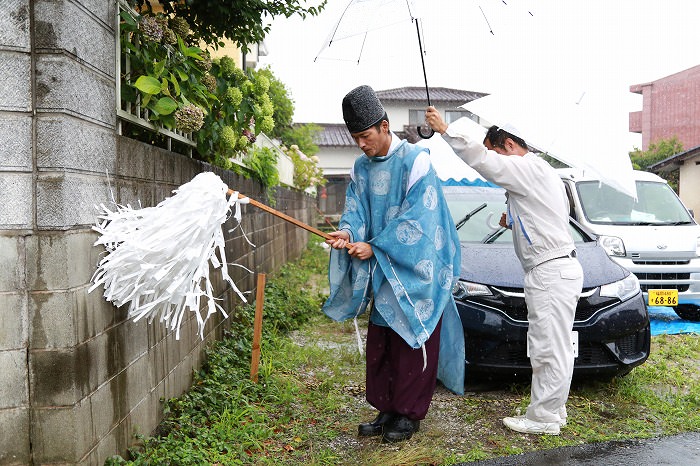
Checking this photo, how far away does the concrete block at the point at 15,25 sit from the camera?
255cm

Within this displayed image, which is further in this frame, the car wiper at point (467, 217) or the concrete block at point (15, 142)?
the car wiper at point (467, 217)

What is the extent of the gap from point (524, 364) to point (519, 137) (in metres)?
1.76

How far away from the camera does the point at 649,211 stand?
8.88 meters

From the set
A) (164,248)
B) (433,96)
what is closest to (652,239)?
(164,248)

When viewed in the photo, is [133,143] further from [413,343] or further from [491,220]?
[491,220]

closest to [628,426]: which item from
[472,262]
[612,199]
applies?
[472,262]

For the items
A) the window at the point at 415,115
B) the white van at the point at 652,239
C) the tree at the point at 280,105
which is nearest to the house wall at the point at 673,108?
the window at the point at 415,115

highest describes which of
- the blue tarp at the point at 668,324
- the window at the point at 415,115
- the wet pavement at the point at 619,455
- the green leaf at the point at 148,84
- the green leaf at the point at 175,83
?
the window at the point at 415,115

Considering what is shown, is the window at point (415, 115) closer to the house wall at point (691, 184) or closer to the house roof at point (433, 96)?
the house roof at point (433, 96)

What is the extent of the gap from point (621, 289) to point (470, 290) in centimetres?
124

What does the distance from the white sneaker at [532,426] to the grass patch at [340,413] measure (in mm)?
43

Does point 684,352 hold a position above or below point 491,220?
below

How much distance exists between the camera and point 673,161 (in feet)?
69.6

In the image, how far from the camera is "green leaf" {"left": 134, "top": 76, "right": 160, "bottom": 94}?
3323 millimetres
